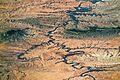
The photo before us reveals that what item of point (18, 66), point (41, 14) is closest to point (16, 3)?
point (41, 14)

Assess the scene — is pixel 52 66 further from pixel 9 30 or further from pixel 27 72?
pixel 9 30

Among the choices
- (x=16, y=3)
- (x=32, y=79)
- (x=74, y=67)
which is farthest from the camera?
(x=16, y=3)

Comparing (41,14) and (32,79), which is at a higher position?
(41,14)

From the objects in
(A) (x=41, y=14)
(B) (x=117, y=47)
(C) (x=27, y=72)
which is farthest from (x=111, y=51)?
(A) (x=41, y=14)

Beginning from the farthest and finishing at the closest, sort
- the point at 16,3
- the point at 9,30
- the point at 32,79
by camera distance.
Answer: the point at 16,3 → the point at 9,30 → the point at 32,79

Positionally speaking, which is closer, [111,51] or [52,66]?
[52,66]

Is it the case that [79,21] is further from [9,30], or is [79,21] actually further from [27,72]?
[27,72]
